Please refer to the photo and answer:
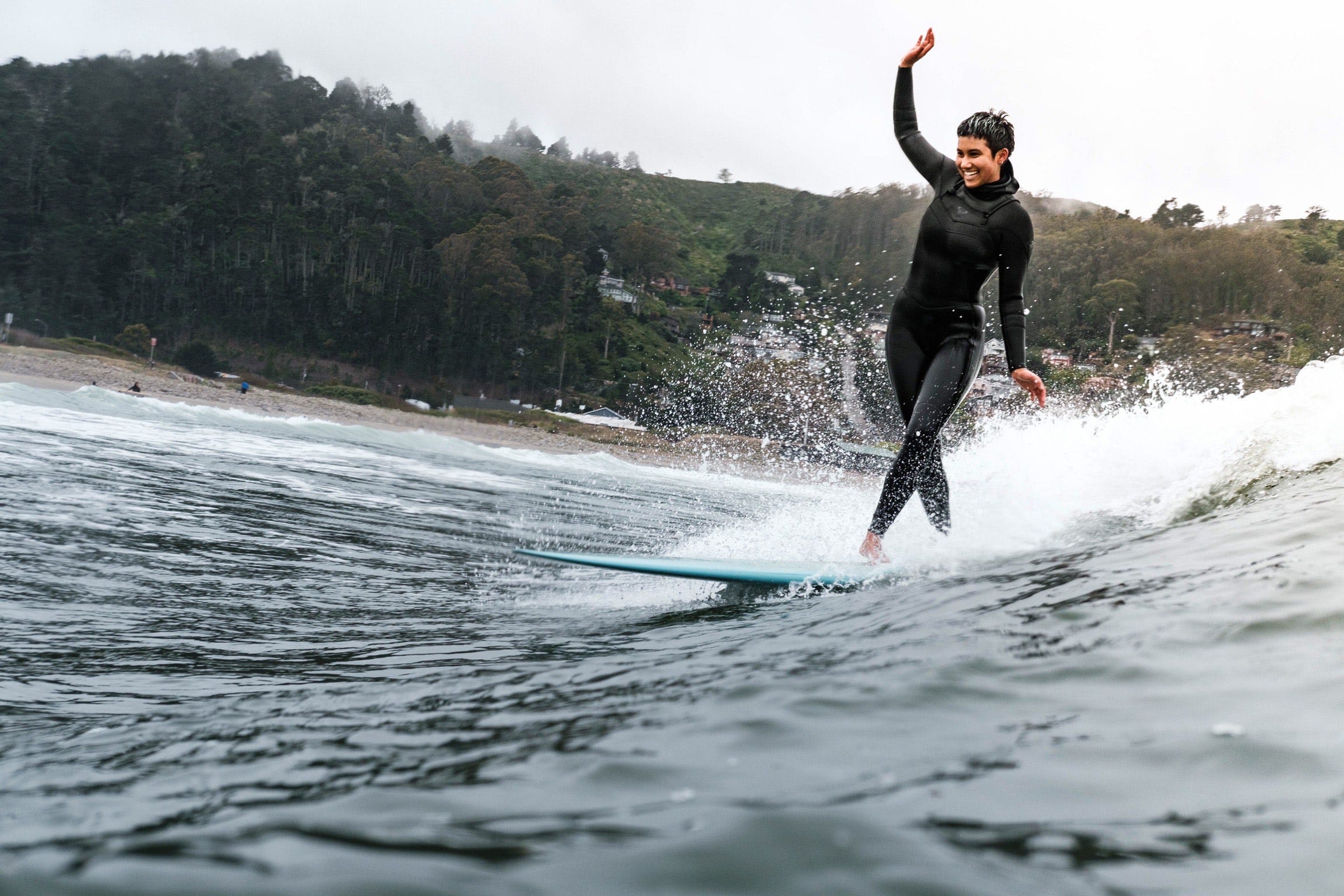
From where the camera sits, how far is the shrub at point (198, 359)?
53750 millimetres

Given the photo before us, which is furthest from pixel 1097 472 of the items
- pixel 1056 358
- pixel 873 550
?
pixel 1056 358

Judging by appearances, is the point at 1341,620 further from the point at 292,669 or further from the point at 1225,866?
the point at 292,669

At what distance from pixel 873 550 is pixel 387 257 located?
72.0 m

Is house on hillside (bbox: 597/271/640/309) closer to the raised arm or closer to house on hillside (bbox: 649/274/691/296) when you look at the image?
house on hillside (bbox: 649/274/691/296)

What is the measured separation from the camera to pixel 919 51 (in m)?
3.95

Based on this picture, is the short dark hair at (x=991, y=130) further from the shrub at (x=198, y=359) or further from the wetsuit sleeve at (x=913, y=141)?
the shrub at (x=198, y=359)

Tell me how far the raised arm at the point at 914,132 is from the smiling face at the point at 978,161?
129 millimetres

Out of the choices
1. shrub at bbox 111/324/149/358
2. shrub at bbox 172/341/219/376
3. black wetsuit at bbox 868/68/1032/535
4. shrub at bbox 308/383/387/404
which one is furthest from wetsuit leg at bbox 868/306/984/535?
shrub at bbox 111/324/149/358

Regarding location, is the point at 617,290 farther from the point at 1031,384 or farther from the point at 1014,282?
the point at 1031,384

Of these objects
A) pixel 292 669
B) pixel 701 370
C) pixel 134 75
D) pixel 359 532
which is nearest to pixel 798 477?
pixel 701 370

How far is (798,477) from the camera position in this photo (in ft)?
145

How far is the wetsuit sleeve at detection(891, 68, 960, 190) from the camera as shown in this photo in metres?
3.90

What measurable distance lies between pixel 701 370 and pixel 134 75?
64.5m

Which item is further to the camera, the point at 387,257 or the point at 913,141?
the point at 387,257
